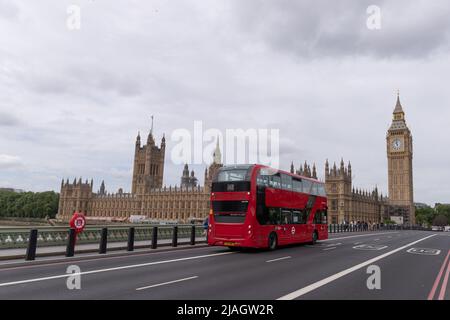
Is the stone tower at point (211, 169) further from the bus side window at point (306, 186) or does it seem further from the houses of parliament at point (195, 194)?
the bus side window at point (306, 186)

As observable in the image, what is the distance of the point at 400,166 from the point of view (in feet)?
464

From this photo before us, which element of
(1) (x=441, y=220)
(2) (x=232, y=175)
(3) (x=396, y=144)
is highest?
(3) (x=396, y=144)

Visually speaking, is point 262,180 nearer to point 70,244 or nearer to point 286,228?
point 286,228

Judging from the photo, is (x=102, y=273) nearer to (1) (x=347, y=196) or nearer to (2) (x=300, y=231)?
(2) (x=300, y=231)

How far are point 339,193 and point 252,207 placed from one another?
96649 millimetres

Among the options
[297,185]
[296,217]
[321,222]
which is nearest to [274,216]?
[296,217]

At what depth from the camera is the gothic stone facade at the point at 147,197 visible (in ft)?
420

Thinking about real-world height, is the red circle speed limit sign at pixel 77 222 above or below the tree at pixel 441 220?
above

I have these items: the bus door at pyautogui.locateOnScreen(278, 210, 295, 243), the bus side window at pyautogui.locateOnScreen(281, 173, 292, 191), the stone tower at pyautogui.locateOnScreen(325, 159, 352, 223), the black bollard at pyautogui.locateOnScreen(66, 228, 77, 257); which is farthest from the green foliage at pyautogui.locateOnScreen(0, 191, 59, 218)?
the bus side window at pyautogui.locateOnScreen(281, 173, 292, 191)

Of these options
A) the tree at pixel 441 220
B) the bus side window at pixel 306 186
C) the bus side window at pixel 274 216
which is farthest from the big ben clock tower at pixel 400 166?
the bus side window at pixel 274 216

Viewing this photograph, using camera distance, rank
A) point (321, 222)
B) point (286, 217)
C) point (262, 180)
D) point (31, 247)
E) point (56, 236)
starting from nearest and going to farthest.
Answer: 1. point (31, 247)
2. point (56, 236)
3. point (262, 180)
4. point (286, 217)
5. point (321, 222)

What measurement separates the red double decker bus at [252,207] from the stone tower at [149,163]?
432 feet
